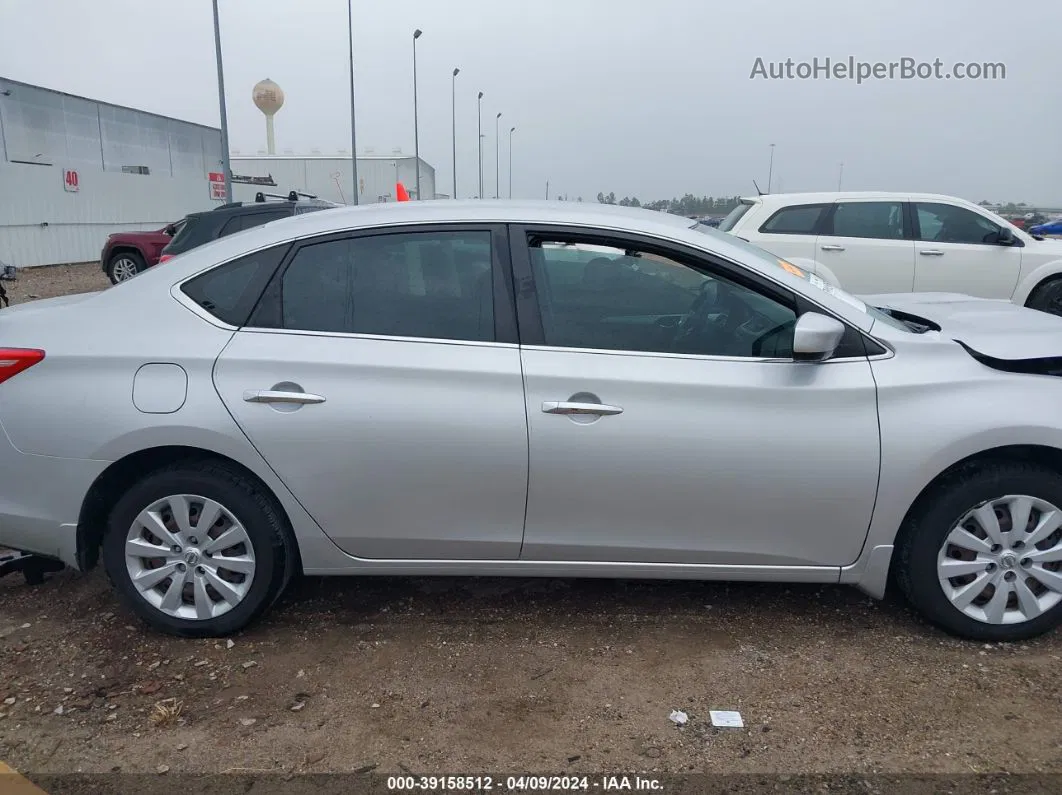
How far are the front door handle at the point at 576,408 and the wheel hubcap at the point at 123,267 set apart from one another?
50.9ft

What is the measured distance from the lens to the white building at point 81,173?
81.5 ft

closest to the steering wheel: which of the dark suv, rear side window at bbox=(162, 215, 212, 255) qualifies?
the dark suv

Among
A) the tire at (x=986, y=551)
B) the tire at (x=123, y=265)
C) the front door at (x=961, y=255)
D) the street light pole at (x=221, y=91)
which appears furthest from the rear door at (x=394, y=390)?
the street light pole at (x=221, y=91)

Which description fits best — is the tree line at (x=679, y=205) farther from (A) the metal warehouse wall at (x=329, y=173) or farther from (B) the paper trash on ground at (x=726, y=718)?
(A) the metal warehouse wall at (x=329, y=173)

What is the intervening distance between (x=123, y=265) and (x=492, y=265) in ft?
50.7

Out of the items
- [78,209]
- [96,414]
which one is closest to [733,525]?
[96,414]

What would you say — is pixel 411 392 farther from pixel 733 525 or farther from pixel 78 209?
pixel 78 209

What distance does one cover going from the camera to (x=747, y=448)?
296 centimetres

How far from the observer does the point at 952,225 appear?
8.44 metres

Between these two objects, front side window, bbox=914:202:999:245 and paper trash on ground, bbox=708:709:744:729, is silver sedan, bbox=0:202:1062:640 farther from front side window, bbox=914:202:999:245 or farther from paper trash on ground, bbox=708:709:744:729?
front side window, bbox=914:202:999:245

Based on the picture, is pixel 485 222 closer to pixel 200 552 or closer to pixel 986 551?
pixel 200 552

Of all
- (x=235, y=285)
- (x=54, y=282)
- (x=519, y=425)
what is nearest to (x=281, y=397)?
(x=235, y=285)

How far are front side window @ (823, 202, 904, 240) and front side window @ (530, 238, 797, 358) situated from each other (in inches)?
237

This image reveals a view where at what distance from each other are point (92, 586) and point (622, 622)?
2.43m
